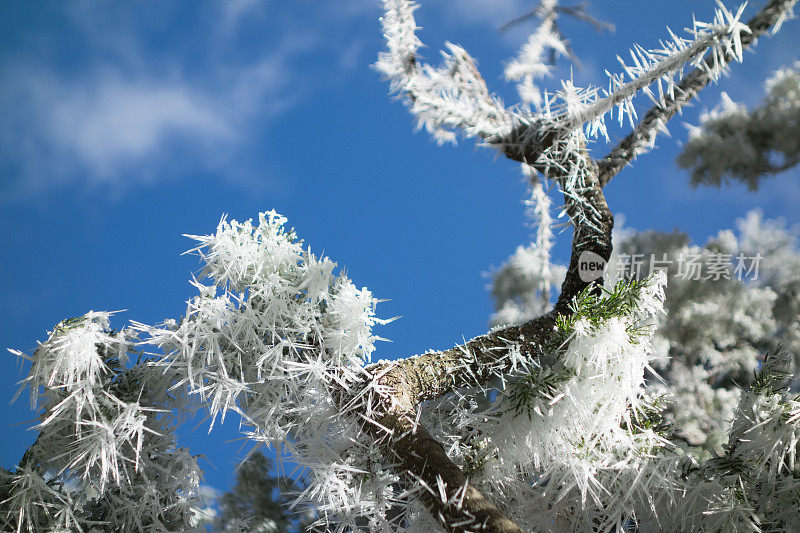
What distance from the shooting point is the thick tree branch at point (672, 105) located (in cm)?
92

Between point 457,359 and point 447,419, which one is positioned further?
point 447,419

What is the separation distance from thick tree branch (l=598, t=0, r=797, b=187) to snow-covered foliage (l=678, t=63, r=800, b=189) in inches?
46.7

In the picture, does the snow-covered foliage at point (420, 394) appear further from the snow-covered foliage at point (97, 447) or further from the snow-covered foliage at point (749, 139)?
the snow-covered foliage at point (749, 139)

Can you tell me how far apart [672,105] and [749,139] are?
1312 mm

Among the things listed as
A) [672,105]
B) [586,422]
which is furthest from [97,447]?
[672,105]

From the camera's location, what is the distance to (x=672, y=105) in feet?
3.53

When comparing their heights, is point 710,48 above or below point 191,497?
above

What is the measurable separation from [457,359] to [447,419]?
194mm

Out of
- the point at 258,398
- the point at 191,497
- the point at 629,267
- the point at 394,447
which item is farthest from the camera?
the point at 629,267

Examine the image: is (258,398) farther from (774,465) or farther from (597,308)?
(774,465)

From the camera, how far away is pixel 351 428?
2.86ft

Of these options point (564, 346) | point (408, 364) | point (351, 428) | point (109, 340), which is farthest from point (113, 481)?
point (564, 346)

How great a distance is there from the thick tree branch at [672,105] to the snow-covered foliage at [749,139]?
1186 millimetres

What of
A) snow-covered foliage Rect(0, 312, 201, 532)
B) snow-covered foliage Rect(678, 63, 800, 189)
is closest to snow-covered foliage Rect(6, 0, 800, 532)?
snow-covered foliage Rect(0, 312, 201, 532)
